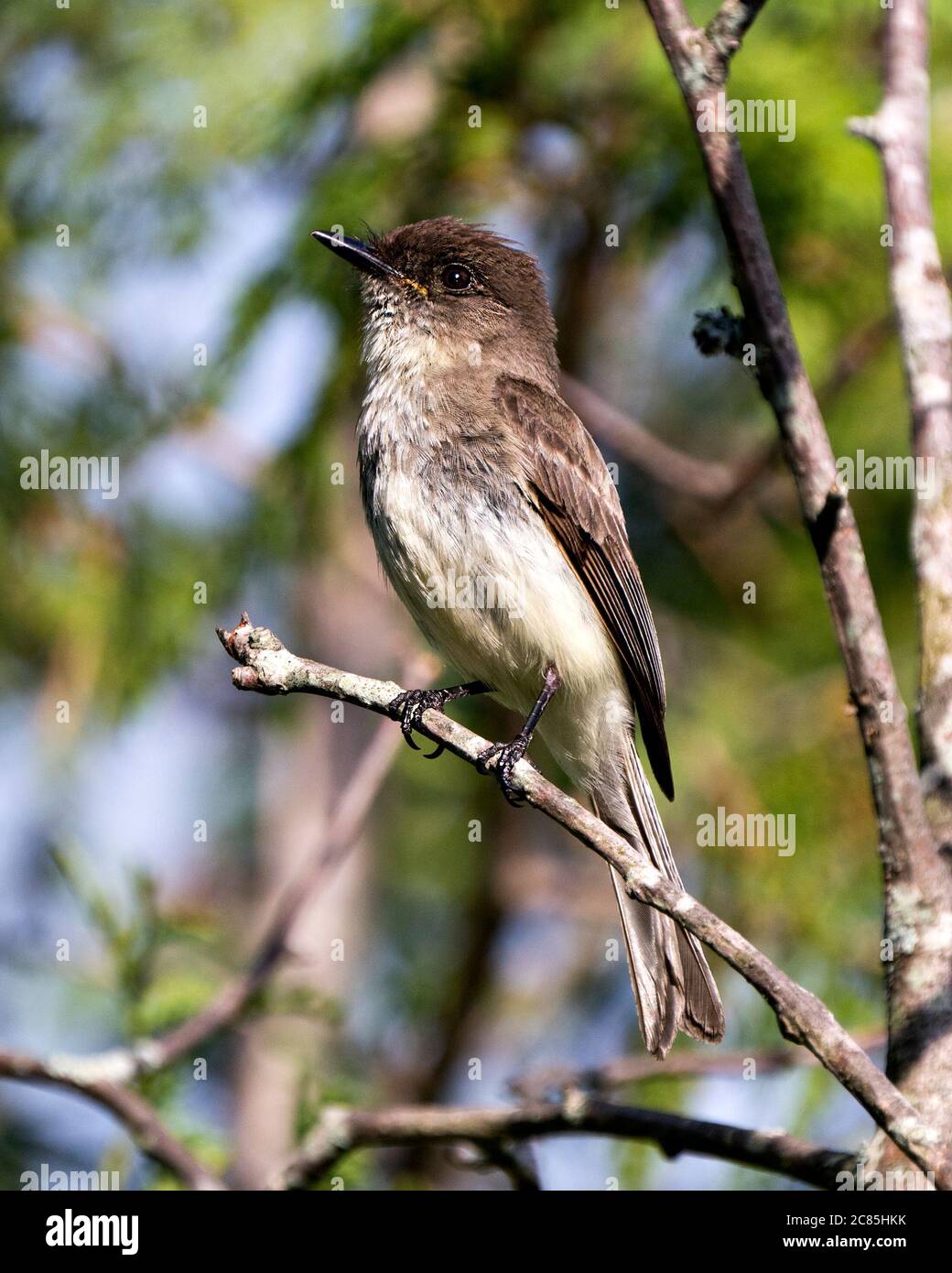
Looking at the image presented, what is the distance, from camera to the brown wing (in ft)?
13.5

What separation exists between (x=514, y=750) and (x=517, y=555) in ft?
1.96

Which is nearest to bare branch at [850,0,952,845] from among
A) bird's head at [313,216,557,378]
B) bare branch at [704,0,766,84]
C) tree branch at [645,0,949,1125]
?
tree branch at [645,0,949,1125]

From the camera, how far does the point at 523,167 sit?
5449mm

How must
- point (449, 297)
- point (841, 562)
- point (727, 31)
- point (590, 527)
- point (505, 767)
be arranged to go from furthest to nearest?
point (449, 297)
point (590, 527)
point (505, 767)
point (727, 31)
point (841, 562)

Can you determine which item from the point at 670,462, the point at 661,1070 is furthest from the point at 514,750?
the point at 670,462

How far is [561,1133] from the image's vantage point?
3.17 meters

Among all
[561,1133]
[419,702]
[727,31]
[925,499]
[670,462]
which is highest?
[670,462]

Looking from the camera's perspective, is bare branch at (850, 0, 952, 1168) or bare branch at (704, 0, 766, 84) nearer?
bare branch at (850, 0, 952, 1168)

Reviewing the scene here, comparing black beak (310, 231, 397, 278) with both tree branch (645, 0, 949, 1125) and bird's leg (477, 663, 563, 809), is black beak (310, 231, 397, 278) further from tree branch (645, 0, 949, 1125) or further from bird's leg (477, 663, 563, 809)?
tree branch (645, 0, 949, 1125)

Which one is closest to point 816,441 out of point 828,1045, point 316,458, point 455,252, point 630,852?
point 630,852

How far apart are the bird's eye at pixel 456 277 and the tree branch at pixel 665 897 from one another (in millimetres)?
2153

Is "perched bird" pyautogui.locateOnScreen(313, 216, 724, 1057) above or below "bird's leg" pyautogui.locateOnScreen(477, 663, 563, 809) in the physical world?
above

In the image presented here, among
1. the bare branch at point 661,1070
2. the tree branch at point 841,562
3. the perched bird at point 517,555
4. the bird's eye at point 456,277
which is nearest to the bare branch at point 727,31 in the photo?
the tree branch at point 841,562

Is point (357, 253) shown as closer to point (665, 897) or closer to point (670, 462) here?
point (670, 462)
